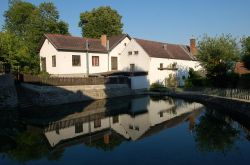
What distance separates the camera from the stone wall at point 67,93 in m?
31.0

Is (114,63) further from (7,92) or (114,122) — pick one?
(114,122)

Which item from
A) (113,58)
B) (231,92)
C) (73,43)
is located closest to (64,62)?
(73,43)

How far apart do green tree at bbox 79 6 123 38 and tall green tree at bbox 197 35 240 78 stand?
2571 centimetres

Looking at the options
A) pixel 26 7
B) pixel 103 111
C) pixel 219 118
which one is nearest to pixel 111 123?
pixel 103 111

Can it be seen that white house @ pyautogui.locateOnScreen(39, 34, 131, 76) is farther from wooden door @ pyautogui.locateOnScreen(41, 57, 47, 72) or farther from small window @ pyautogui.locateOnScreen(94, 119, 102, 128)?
small window @ pyautogui.locateOnScreen(94, 119, 102, 128)

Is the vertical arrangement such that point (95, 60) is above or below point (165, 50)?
below

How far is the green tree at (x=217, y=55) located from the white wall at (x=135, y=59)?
9190 millimetres

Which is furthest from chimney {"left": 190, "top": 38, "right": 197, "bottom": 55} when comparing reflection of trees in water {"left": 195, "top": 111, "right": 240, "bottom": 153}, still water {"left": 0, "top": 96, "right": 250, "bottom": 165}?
reflection of trees in water {"left": 195, "top": 111, "right": 240, "bottom": 153}

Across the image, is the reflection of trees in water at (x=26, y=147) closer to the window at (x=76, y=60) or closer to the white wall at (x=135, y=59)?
the window at (x=76, y=60)

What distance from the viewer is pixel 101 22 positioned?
64.4 m

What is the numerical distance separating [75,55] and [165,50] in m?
18.7

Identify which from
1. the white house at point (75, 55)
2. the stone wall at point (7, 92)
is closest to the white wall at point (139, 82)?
the white house at point (75, 55)

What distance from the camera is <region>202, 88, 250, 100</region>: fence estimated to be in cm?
2616

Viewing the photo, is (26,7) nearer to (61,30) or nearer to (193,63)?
(61,30)
